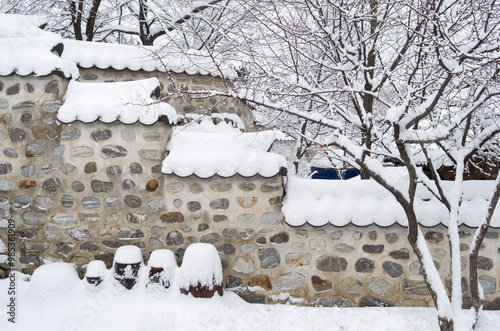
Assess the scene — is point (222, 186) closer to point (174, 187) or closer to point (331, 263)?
point (174, 187)

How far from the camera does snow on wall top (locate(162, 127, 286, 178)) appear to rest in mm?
3346

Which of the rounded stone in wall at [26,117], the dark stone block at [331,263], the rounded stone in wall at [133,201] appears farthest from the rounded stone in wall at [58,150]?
the dark stone block at [331,263]

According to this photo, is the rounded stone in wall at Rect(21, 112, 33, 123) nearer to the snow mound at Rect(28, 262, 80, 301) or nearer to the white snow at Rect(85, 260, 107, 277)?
the snow mound at Rect(28, 262, 80, 301)

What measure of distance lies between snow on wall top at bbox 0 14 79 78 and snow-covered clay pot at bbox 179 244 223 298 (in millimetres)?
2067

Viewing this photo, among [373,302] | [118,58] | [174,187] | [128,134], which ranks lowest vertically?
[373,302]

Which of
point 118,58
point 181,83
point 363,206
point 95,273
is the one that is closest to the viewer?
point 95,273

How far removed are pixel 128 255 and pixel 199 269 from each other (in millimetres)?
645

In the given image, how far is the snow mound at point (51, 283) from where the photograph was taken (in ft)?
9.87

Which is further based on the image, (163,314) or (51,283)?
(51,283)

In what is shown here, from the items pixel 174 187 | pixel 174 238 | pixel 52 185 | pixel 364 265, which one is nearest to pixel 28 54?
pixel 52 185

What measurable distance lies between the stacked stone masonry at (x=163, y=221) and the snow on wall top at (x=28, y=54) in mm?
108

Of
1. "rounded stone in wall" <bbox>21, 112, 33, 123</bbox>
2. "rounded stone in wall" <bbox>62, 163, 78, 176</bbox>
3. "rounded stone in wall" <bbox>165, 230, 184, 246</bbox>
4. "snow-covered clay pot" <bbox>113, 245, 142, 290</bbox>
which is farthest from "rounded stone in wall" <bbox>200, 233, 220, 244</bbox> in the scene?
"rounded stone in wall" <bbox>21, 112, 33, 123</bbox>

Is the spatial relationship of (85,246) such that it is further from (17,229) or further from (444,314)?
(444,314)

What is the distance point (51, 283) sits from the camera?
9.94 ft
